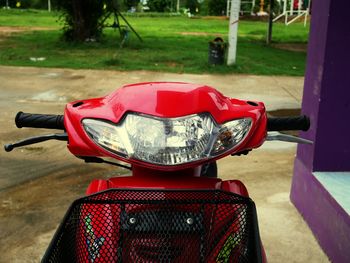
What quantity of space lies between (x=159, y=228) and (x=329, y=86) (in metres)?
2.08

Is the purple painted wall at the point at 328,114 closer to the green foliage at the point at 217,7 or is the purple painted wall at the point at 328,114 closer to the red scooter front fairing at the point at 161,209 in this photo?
the red scooter front fairing at the point at 161,209

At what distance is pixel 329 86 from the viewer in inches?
126

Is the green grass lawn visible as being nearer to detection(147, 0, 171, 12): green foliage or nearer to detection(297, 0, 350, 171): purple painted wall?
detection(297, 0, 350, 171): purple painted wall

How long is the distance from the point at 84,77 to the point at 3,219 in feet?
23.1

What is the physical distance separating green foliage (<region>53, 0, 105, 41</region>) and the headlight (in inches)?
595

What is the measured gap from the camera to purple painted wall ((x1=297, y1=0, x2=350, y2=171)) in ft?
10.2

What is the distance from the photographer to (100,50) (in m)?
15.4

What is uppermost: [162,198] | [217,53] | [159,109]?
[159,109]

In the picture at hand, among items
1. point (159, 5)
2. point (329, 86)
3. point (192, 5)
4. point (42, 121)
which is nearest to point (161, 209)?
point (42, 121)

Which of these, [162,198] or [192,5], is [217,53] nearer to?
[162,198]

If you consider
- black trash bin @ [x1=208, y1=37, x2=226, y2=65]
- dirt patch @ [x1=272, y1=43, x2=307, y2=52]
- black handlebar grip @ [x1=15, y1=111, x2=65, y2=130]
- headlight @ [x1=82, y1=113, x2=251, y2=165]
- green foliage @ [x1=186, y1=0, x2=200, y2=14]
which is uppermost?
headlight @ [x1=82, y1=113, x2=251, y2=165]

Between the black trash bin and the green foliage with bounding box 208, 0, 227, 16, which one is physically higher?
the green foliage with bounding box 208, 0, 227, 16

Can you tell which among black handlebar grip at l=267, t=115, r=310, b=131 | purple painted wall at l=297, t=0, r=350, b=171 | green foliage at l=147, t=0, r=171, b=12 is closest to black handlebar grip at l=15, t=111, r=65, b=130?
black handlebar grip at l=267, t=115, r=310, b=131

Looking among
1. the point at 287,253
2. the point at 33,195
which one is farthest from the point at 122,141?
the point at 33,195
